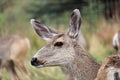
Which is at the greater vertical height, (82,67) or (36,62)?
(36,62)

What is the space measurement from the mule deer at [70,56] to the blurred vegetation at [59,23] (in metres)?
4.41

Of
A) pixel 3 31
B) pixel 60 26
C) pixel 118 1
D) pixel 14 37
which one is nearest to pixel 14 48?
pixel 14 37

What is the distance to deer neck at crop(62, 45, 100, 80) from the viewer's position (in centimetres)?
959

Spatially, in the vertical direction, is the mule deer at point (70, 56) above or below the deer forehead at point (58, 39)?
below

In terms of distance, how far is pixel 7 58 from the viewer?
16391mm

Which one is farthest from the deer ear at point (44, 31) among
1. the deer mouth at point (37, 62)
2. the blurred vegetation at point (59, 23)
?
the blurred vegetation at point (59, 23)

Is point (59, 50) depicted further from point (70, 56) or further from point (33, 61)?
point (33, 61)

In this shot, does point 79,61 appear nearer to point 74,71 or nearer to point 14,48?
point 74,71

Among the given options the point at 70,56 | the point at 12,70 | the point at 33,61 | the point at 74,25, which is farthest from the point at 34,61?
the point at 12,70

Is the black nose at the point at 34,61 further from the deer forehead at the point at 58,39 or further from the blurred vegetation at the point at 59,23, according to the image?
the blurred vegetation at the point at 59,23

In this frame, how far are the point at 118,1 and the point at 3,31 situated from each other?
7.73 m

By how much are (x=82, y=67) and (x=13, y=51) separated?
7183mm

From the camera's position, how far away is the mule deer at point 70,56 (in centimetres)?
951

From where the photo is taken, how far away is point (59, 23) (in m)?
25.0
